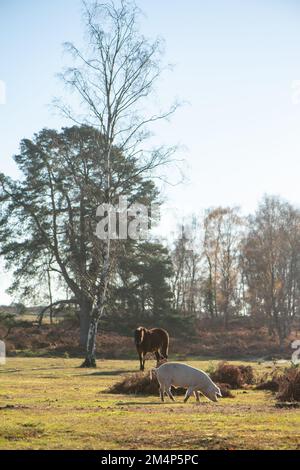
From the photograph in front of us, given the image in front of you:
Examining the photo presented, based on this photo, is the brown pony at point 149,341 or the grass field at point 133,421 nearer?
the grass field at point 133,421

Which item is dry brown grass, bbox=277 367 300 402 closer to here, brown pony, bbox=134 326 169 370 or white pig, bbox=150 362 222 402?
white pig, bbox=150 362 222 402

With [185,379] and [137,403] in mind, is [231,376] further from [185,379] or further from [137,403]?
[137,403]

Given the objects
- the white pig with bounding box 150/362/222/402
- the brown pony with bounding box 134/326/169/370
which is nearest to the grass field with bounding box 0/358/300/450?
the white pig with bounding box 150/362/222/402

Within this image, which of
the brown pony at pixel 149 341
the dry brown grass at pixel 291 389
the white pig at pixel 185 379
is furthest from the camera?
the brown pony at pixel 149 341

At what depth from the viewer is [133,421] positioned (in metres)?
12.4

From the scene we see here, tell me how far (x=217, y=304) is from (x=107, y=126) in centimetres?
5627

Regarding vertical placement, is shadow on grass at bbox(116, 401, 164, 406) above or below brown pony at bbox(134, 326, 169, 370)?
below

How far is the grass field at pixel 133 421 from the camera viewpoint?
9.91 meters

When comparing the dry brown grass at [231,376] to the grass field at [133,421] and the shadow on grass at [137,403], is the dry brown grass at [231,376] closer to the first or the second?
the grass field at [133,421]

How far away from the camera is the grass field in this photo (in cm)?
991

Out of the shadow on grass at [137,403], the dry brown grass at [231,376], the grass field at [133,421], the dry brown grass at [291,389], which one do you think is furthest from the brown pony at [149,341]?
the shadow on grass at [137,403]

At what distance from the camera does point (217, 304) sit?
85.6 metres
